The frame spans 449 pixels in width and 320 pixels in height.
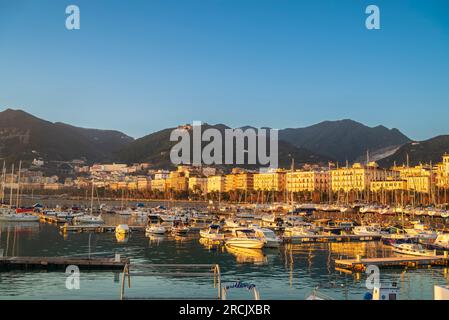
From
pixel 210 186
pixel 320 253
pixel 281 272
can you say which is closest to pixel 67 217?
pixel 320 253

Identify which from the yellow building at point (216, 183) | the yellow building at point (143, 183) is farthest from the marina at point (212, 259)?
the yellow building at point (143, 183)

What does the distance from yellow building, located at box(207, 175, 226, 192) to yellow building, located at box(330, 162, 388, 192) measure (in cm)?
3695

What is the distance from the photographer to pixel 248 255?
99.1 ft

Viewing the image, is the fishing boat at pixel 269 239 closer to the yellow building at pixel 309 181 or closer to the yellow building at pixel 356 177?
the yellow building at pixel 356 177

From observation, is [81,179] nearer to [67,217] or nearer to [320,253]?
[67,217]

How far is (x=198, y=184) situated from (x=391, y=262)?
125287 mm

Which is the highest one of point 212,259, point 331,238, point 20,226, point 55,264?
point 20,226

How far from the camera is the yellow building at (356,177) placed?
112 meters

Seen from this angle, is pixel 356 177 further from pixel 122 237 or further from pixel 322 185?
pixel 122 237

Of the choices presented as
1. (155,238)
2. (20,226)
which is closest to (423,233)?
(155,238)

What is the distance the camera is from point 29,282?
20.3 m

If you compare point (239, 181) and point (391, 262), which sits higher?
point (239, 181)

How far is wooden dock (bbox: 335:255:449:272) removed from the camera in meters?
24.5
